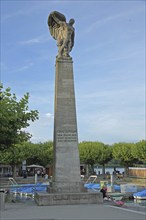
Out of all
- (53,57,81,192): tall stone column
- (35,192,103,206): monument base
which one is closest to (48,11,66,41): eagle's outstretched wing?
(53,57,81,192): tall stone column

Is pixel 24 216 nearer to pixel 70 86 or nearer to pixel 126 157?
pixel 70 86

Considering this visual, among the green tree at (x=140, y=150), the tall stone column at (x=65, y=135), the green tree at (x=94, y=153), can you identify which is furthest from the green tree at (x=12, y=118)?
the green tree at (x=94, y=153)

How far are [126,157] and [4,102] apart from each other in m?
50.2

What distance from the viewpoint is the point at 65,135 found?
17.2 metres

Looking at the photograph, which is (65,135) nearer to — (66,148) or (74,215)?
(66,148)

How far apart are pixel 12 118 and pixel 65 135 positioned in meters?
4.26

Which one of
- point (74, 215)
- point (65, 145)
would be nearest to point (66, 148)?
point (65, 145)

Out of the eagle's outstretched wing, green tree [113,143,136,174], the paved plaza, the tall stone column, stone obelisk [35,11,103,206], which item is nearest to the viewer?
the paved plaza

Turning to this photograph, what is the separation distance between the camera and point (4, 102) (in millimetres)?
20125

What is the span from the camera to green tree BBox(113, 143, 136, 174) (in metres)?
66.9

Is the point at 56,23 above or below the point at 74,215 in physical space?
above

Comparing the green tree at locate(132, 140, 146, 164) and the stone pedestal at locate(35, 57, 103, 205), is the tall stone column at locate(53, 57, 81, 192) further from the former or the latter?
the green tree at locate(132, 140, 146, 164)

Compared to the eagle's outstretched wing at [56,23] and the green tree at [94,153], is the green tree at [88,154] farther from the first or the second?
the eagle's outstretched wing at [56,23]

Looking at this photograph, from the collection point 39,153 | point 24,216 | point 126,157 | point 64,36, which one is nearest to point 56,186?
point 24,216
